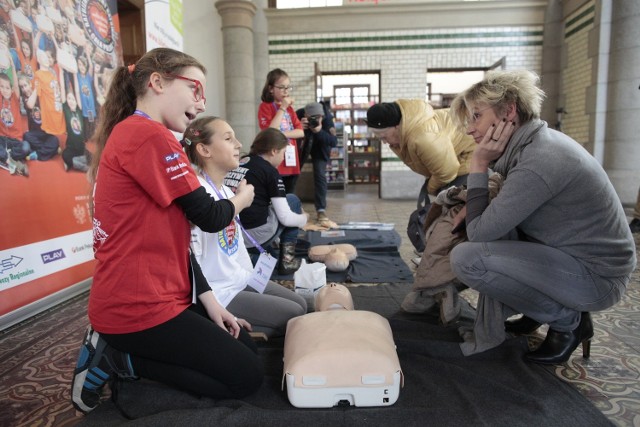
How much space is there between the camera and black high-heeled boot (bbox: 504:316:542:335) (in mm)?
2119

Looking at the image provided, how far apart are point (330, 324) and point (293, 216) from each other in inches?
58.8

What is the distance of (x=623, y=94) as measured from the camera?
19.8 ft

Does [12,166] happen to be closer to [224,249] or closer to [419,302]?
[224,249]

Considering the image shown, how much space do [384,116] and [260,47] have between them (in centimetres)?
563

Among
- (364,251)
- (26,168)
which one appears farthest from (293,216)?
(26,168)

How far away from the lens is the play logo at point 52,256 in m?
2.59

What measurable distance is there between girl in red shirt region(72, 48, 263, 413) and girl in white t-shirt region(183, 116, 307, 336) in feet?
0.85

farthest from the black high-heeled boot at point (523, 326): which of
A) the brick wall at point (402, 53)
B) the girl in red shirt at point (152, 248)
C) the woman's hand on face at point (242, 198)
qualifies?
the brick wall at point (402, 53)

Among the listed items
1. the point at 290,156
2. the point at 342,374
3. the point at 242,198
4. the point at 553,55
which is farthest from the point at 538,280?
the point at 553,55

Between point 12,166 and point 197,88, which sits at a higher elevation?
point 197,88

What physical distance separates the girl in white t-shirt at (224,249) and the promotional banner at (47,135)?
115 cm

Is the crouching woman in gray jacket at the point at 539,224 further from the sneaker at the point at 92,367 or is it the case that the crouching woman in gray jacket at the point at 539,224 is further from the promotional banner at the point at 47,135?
the promotional banner at the point at 47,135

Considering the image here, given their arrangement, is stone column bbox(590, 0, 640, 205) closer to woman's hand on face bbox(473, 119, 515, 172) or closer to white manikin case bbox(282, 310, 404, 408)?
woman's hand on face bbox(473, 119, 515, 172)

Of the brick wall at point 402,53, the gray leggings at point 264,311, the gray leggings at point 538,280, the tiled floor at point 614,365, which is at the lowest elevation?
the tiled floor at point 614,365
